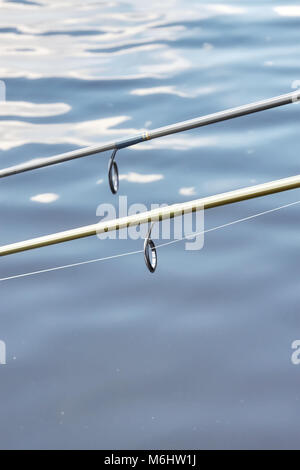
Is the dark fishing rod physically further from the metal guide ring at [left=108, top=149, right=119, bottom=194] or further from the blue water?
the blue water

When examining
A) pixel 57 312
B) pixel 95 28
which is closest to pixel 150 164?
pixel 57 312

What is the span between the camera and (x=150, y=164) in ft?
37.1

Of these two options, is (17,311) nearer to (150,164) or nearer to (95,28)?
(150,164)

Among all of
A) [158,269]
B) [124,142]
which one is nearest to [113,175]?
[124,142]

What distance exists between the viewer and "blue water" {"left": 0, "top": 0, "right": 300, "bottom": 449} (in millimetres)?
7273

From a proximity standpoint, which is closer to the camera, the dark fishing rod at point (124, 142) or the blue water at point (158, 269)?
the dark fishing rod at point (124, 142)

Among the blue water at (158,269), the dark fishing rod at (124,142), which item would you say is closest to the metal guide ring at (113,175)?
the dark fishing rod at (124,142)

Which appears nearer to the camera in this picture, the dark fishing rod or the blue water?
the dark fishing rod

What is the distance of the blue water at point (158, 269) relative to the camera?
23.9ft

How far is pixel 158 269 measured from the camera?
905 centimetres

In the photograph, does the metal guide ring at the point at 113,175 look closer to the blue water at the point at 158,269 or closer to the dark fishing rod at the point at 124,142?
the dark fishing rod at the point at 124,142

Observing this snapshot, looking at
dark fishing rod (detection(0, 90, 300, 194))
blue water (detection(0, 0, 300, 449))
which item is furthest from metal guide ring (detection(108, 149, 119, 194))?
blue water (detection(0, 0, 300, 449))

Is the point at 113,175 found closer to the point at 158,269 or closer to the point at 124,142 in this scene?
the point at 124,142

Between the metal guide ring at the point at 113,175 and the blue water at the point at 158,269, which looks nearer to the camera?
the metal guide ring at the point at 113,175
